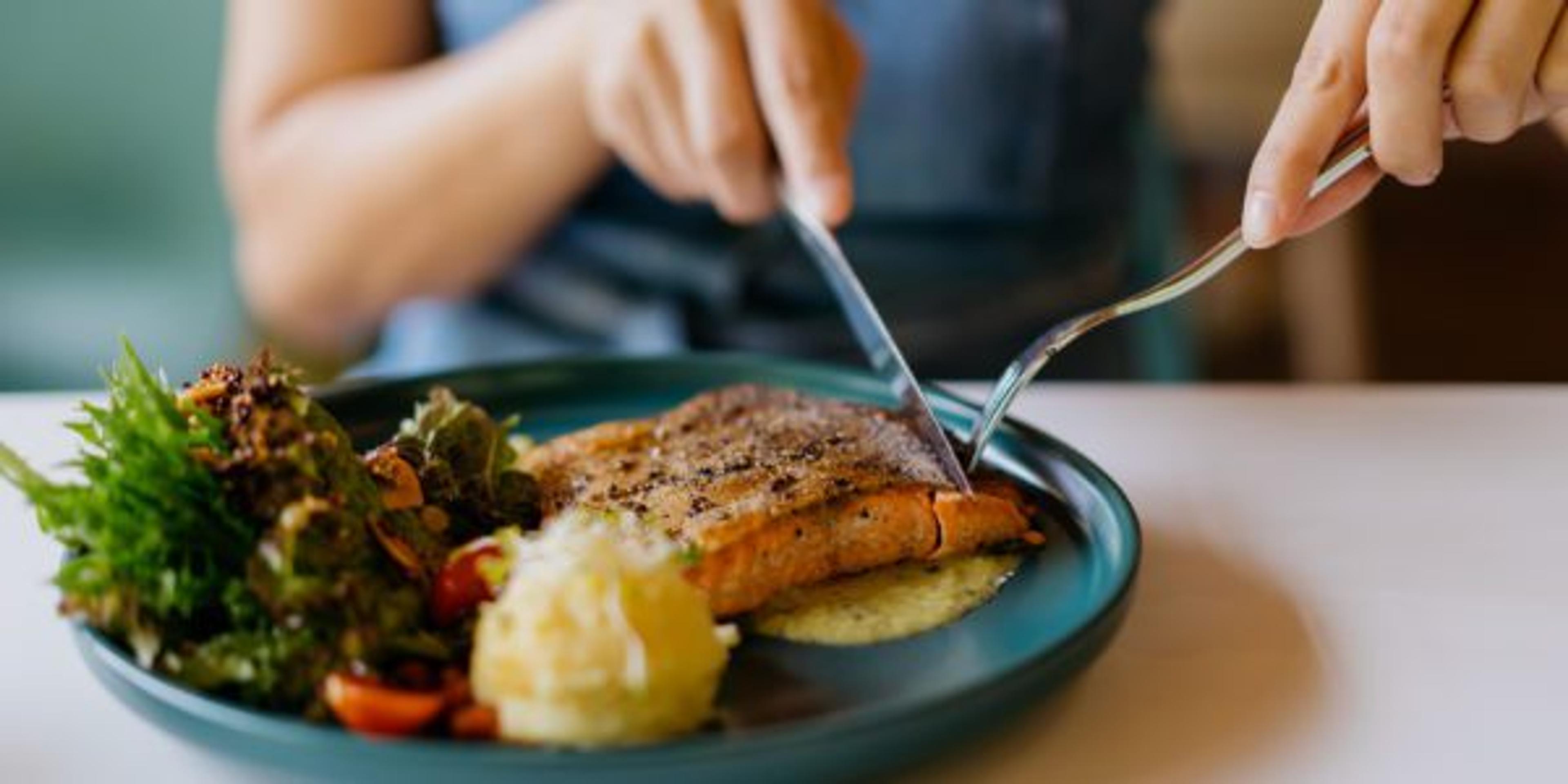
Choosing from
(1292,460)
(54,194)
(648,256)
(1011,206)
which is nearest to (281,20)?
(648,256)

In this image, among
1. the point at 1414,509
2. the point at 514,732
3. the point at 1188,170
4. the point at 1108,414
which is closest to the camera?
the point at 514,732

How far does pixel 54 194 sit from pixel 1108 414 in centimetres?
200

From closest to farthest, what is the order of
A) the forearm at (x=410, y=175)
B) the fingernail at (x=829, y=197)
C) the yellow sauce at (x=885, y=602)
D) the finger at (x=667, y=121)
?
the yellow sauce at (x=885, y=602) → the fingernail at (x=829, y=197) → the finger at (x=667, y=121) → the forearm at (x=410, y=175)

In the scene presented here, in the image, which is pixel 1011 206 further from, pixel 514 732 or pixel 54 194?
pixel 54 194

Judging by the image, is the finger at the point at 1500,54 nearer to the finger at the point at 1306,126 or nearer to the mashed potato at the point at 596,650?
the finger at the point at 1306,126

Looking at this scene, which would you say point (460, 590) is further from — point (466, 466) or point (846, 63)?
point (846, 63)

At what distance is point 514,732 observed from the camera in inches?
35.3

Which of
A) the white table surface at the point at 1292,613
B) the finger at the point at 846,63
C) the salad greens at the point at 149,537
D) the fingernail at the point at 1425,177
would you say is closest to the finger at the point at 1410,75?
the fingernail at the point at 1425,177

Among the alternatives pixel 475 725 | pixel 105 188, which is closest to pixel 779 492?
pixel 475 725

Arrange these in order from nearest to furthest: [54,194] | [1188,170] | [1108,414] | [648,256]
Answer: [1108,414] → [648,256] → [54,194] → [1188,170]

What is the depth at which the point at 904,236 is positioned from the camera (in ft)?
6.95

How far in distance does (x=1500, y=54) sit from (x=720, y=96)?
2.24ft

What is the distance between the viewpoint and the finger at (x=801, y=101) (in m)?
1.54

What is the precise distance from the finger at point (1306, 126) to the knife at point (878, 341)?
10.3 inches
